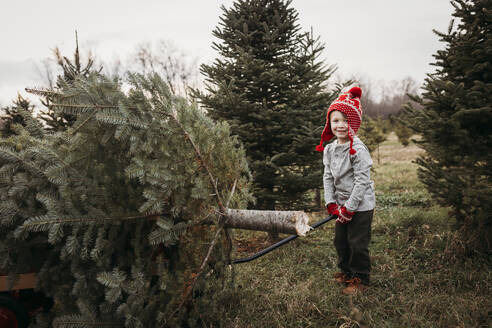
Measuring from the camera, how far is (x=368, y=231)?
3201mm

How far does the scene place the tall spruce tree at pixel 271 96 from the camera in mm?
4613

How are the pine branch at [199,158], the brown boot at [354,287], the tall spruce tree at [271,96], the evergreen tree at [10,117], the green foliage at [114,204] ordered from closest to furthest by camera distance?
the green foliage at [114,204] → the pine branch at [199,158] → the brown boot at [354,287] → the tall spruce tree at [271,96] → the evergreen tree at [10,117]

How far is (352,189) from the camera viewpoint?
10.5 feet

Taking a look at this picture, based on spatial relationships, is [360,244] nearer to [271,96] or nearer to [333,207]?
[333,207]

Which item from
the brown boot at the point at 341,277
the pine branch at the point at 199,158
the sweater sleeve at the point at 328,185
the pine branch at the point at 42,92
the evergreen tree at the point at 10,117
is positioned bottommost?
the brown boot at the point at 341,277

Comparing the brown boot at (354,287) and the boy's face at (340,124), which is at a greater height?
the boy's face at (340,124)

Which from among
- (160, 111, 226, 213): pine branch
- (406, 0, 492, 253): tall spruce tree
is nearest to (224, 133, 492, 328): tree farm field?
(406, 0, 492, 253): tall spruce tree

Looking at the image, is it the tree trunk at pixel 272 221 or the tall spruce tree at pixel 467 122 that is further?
the tall spruce tree at pixel 467 122

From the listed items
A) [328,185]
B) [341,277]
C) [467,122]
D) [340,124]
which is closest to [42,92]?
[340,124]

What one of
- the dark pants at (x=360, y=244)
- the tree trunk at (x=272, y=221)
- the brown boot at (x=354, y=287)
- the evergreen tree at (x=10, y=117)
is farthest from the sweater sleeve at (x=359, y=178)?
the evergreen tree at (x=10, y=117)

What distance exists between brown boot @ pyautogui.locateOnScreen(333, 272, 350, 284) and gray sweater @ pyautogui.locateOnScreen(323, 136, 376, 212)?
852mm

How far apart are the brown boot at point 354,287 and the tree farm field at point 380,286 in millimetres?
63

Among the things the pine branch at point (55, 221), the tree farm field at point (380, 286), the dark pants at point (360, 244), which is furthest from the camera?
the dark pants at point (360, 244)

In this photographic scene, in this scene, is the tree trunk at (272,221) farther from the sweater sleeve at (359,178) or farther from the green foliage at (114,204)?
the sweater sleeve at (359,178)
